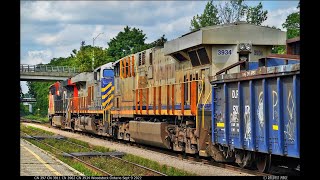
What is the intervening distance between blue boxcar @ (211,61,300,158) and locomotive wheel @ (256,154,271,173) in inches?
21.7

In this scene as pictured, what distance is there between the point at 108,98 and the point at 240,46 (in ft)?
44.8

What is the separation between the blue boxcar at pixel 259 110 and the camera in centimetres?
1014

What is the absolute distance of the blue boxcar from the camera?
33.3 ft

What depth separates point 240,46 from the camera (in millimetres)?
14328

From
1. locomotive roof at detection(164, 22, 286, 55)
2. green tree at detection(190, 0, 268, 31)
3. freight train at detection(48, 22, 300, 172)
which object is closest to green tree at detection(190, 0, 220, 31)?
green tree at detection(190, 0, 268, 31)

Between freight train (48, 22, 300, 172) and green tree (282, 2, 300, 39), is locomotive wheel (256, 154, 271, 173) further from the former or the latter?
green tree (282, 2, 300, 39)

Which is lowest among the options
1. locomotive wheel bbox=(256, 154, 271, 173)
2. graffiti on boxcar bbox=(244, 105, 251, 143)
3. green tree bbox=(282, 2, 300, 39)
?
locomotive wheel bbox=(256, 154, 271, 173)

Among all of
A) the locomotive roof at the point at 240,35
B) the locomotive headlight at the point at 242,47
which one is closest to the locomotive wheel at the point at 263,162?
the locomotive headlight at the point at 242,47

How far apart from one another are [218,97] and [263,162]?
94.1 inches
